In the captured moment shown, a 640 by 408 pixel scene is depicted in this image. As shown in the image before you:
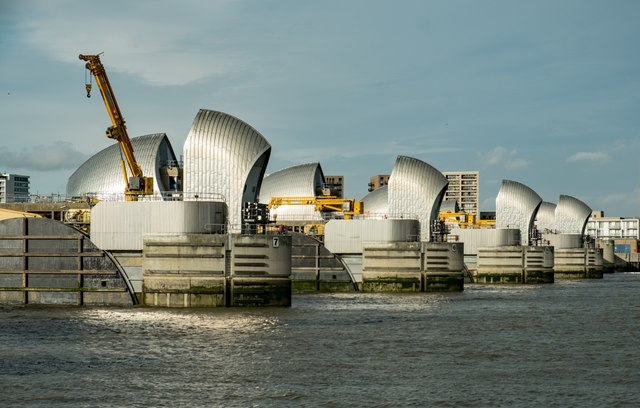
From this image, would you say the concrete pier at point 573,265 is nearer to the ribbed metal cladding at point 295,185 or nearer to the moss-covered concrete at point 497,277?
the moss-covered concrete at point 497,277

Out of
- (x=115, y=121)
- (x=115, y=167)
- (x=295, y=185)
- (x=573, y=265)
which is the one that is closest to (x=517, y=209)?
(x=573, y=265)

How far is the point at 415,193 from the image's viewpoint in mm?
113375

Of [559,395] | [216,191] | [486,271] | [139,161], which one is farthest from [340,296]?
[559,395]

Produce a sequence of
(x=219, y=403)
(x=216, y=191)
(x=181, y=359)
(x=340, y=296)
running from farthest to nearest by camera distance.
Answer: (x=340, y=296) < (x=216, y=191) < (x=181, y=359) < (x=219, y=403)

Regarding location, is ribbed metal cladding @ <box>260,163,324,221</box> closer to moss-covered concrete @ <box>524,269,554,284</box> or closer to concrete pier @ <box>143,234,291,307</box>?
moss-covered concrete @ <box>524,269,554,284</box>

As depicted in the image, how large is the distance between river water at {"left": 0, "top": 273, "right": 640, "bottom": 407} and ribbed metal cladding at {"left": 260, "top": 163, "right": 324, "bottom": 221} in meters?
78.9

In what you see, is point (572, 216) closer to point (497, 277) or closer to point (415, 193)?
point (497, 277)

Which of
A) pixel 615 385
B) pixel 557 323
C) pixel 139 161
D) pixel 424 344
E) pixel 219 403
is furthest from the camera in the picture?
pixel 139 161

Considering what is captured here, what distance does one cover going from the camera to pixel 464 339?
183 feet

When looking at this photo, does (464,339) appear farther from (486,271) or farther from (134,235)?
(486,271)

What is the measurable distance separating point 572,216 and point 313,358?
15223 cm

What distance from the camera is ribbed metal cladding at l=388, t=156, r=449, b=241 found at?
112562mm

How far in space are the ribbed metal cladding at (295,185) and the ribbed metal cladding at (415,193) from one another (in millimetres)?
37335

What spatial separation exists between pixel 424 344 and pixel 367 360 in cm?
750
